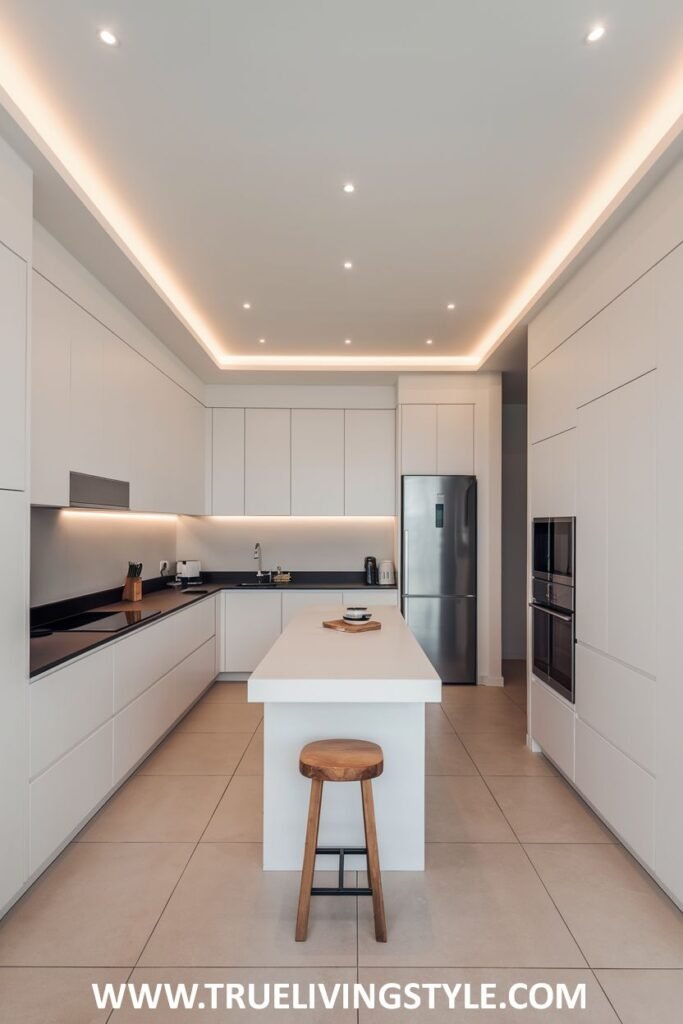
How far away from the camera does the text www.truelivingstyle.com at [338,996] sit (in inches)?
69.1

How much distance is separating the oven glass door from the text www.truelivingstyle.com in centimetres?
158

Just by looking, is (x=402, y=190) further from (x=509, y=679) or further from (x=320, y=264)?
(x=509, y=679)

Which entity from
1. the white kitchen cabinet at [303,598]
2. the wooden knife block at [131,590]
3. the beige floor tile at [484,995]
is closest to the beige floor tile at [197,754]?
the wooden knife block at [131,590]

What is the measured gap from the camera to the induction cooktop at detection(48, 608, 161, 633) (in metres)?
A: 3.11

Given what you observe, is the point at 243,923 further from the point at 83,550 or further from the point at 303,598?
the point at 303,598

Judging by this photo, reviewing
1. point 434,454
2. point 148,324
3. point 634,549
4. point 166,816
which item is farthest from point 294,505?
point 634,549

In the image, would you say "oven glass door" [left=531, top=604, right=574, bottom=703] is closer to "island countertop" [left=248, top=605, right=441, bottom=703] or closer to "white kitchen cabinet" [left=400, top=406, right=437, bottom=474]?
"island countertop" [left=248, top=605, right=441, bottom=703]

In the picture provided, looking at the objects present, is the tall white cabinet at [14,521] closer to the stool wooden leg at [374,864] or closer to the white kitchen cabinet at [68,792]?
the white kitchen cabinet at [68,792]

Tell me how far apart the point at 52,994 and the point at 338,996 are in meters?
0.87

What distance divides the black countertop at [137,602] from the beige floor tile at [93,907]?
0.86 meters

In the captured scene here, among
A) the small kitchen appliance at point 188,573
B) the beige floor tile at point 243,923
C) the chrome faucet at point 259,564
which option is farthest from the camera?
the chrome faucet at point 259,564

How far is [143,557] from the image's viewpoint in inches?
195

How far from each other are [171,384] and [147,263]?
1.36 metres

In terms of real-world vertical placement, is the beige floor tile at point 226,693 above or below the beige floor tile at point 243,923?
below
